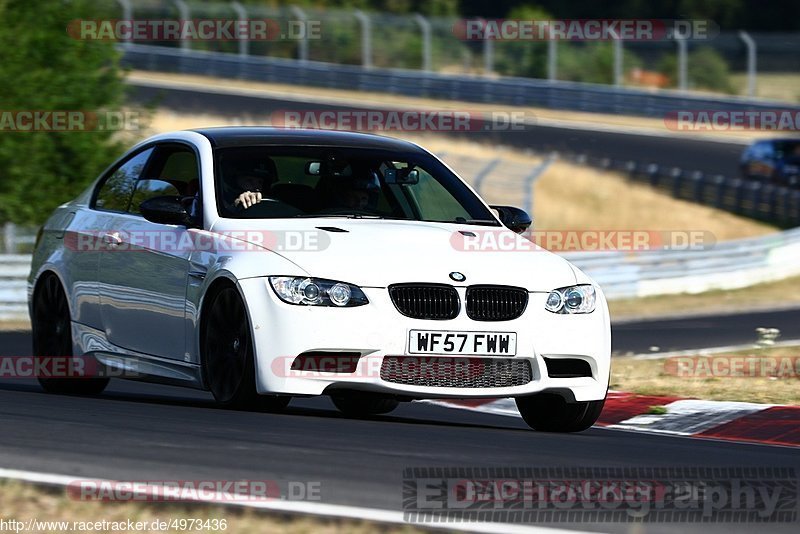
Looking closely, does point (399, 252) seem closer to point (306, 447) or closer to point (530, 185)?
point (306, 447)

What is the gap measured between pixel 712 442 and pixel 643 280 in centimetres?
1469

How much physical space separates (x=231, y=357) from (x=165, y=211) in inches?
38.2

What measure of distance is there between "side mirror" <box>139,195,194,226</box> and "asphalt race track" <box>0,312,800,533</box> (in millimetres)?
991

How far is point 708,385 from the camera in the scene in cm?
1148

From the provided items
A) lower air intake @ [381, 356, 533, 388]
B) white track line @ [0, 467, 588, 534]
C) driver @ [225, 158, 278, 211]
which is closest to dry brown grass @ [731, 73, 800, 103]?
driver @ [225, 158, 278, 211]

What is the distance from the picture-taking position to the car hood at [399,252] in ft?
25.6

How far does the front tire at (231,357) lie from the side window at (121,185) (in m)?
1.63

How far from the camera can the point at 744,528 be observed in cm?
555

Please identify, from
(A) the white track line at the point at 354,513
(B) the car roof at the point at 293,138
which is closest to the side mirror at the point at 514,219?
(B) the car roof at the point at 293,138

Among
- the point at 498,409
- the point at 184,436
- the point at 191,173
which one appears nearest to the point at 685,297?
the point at 498,409

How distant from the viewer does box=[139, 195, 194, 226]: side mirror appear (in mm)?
8523

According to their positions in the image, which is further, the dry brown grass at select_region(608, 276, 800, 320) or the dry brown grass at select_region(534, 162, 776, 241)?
the dry brown grass at select_region(534, 162, 776, 241)

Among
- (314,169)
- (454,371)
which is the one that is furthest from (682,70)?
(454,371)

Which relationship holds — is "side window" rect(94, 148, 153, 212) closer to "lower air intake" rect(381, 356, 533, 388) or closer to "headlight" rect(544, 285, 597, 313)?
"lower air intake" rect(381, 356, 533, 388)
